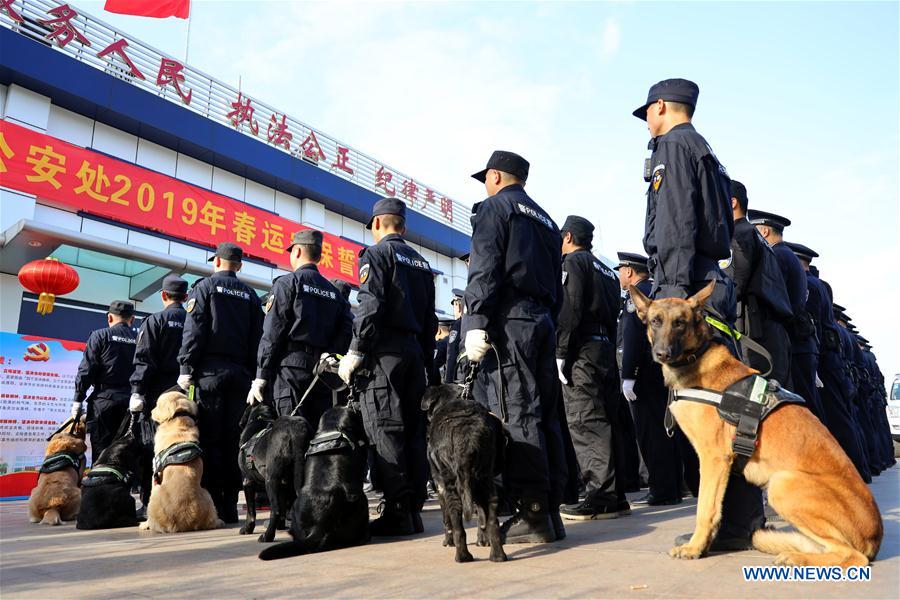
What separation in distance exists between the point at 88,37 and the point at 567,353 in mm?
15159

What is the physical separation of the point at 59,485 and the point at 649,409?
612 cm

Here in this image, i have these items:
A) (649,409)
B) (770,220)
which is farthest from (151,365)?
(770,220)

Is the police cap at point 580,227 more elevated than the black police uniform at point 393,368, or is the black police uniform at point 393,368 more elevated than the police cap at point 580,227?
the police cap at point 580,227

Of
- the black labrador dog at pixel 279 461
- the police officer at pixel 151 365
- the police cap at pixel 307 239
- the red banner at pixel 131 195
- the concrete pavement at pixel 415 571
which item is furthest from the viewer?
the red banner at pixel 131 195

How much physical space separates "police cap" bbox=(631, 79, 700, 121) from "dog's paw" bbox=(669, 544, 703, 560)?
106 inches

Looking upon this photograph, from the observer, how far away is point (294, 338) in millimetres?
5594

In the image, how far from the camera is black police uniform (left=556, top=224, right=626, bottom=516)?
18.4 ft

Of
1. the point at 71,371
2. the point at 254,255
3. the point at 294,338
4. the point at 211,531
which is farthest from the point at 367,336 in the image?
the point at 254,255

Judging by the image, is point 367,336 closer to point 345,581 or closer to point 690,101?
point 345,581

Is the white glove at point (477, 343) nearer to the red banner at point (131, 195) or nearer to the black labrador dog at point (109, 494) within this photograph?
the black labrador dog at point (109, 494)

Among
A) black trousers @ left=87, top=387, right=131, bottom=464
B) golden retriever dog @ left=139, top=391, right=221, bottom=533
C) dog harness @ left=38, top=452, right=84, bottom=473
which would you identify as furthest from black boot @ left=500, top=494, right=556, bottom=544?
black trousers @ left=87, top=387, right=131, bottom=464

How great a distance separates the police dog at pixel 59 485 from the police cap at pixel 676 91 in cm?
644

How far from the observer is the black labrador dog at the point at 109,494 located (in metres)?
5.63

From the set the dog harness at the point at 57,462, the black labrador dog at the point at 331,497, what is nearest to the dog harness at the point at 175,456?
the black labrador dog at the point at 331,497
